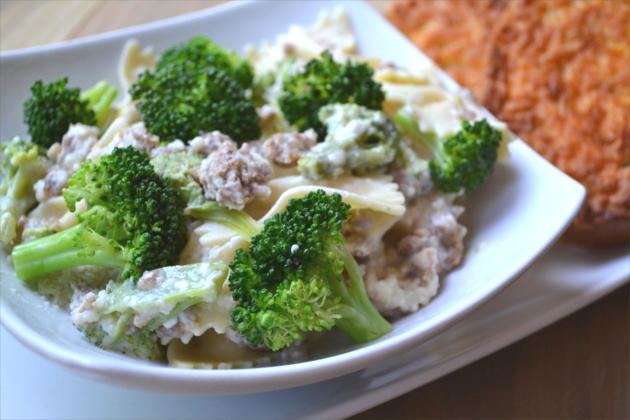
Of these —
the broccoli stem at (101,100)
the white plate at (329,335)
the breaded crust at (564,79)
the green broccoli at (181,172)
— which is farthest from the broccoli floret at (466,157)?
the broccoli stem at (101,100)

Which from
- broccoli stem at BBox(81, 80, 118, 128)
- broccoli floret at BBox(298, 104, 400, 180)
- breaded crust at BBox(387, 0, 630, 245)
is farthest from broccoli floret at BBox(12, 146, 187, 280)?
breaded crust at BBox(387, 0, 630, 245)

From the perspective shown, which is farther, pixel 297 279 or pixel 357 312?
pixel 357 312

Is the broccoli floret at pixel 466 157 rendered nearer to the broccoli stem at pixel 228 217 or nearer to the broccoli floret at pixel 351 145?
the broccoli floret at pixel 351 145

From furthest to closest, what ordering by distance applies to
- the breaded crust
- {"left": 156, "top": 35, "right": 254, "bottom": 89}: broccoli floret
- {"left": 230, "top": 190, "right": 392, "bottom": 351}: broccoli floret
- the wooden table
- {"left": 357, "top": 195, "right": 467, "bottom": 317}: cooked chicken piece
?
the breaded crust → {"left": 156, "top": 35, "right": 254, "bottom": 89}: broccoli floret → the wooden table → {"left": 357, "top": 195, "right": 467, "bottom": 317}: cooked chicken piece → {"left": 230, "top": 190, "right": 392, "bottom": 351}: broccoli floret

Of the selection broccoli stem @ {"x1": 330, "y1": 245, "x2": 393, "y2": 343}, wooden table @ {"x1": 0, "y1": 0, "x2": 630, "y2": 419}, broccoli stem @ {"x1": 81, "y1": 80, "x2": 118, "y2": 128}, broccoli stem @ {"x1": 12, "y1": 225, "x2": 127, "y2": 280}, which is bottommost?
wooden table @ {"x1": 0, "y1": 0, "x2": 630, "y2": 419}

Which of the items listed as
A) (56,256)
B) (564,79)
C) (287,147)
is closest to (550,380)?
(287,147)

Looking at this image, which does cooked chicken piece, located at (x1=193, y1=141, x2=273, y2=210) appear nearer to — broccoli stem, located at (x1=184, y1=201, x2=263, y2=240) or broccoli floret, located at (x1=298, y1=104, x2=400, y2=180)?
broccoli stem, located at (x1=184, y1=201, x2=263, y2=240)

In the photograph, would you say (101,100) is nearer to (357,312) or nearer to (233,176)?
(233,176)

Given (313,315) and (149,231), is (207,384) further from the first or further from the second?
(149,231)
